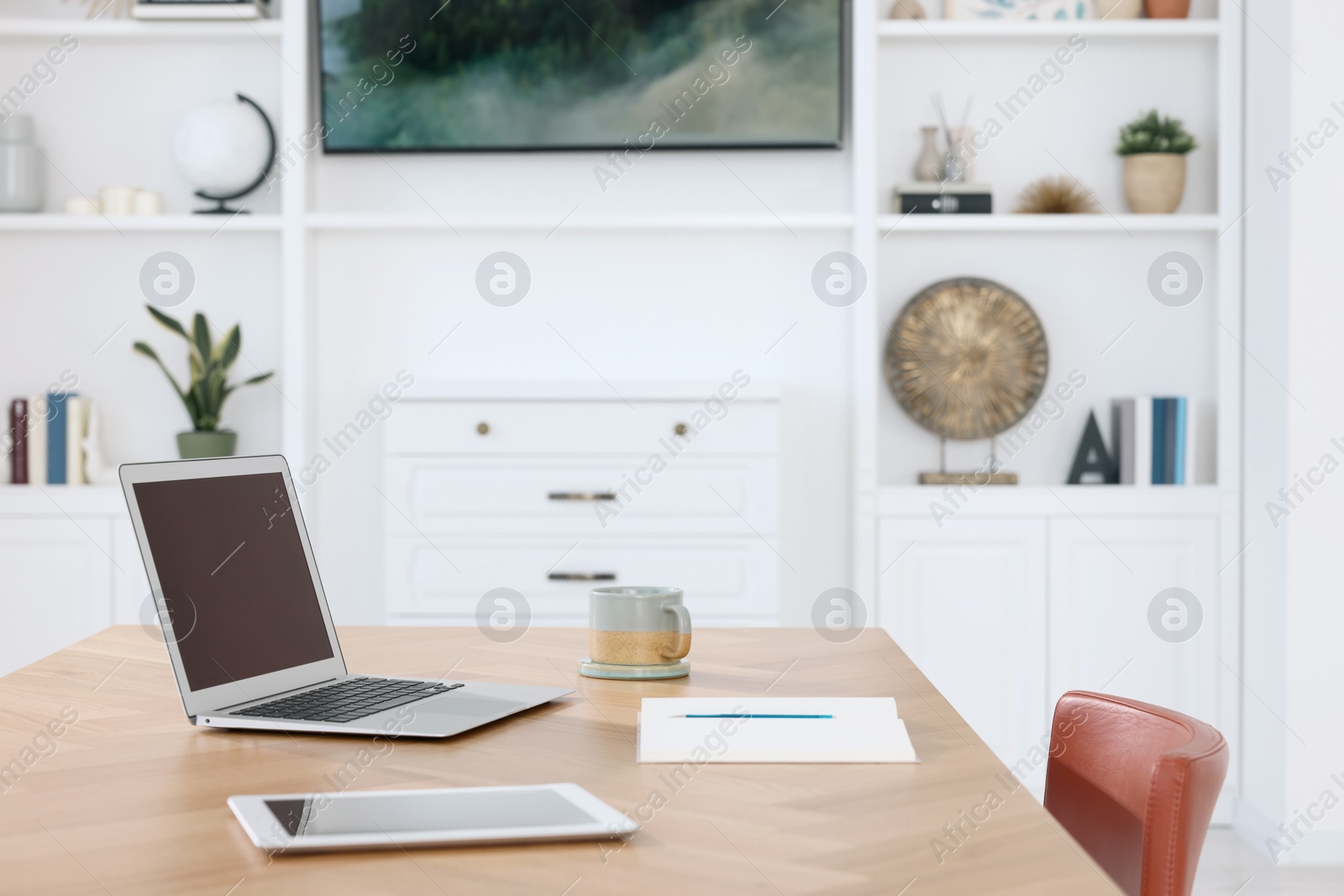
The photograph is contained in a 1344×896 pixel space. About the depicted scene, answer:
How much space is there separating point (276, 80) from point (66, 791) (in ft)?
9.30

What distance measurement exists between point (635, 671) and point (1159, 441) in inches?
89.8

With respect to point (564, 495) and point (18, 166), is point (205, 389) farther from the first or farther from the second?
point (564, 495)

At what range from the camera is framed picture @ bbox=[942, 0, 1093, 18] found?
322 cm

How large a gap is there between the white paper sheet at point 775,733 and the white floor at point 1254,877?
1985 mm

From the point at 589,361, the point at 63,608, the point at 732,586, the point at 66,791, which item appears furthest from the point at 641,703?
the point at 63,608

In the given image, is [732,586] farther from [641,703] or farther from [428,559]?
[641,703]

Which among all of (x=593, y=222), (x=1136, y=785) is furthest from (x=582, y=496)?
(x=1136, y=785)

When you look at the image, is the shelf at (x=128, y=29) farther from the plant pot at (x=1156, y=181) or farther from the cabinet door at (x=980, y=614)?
the plant pot at (x=1156, y=181)

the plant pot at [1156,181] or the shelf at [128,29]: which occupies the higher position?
the shelf at [128,29]

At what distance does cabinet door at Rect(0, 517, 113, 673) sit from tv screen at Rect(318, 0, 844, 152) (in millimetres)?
1249

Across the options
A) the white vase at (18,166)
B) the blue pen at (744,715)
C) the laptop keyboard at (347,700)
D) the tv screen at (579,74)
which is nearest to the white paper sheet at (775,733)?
the blue pen at (744,715)

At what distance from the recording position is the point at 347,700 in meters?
1.14

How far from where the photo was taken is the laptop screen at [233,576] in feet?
3.65

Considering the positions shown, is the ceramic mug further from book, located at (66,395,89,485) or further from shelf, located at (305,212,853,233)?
book, located at (66,395,89,485)
